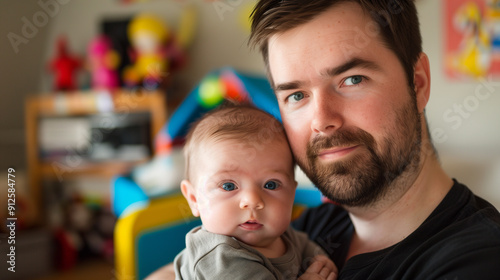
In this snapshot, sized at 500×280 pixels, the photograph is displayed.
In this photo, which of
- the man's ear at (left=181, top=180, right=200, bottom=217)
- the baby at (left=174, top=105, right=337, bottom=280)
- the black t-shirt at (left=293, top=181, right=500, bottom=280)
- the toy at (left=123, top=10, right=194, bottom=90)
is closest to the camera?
the black t-shirt at (left=293, top=181, right=500, bottom=280)

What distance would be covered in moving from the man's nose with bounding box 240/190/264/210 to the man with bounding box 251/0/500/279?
13cm

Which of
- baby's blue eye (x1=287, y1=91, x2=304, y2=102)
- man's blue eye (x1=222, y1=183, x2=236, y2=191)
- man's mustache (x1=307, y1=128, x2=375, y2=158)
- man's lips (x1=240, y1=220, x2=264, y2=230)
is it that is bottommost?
man's lips (x1=240, y1=220, x2=264, y2=230)

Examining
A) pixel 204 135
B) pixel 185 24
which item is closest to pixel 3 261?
pixel 204 135

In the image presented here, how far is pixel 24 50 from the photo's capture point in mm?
3412

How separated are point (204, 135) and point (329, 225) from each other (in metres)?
0.37

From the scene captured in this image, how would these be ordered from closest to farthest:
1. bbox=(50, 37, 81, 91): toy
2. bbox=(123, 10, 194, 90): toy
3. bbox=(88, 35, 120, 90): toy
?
bbox=(123, 10, 194, 90): toy < bbox=(88, 35, 120, 90): toy < bbox=(50, 37, 81, 91): toy

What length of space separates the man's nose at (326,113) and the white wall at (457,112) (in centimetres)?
105

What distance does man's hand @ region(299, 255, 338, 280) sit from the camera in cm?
77

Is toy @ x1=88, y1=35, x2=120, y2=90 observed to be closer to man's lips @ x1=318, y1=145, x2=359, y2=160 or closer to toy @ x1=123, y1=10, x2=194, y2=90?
toy @ x1=123, y1=10, x2=194, y2=90

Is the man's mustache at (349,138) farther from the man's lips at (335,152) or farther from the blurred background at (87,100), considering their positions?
the blurred background at (87,100)

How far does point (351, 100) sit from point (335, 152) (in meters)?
0.10

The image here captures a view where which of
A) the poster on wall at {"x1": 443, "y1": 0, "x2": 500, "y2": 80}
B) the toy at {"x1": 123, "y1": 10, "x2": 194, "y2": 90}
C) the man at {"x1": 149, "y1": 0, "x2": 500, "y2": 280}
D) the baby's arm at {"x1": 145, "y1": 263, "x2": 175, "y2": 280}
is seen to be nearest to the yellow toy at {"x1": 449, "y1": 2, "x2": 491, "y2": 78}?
the poster on wall at {"x1": 443, "y1": 0, "x2": 500, "y2": 80}

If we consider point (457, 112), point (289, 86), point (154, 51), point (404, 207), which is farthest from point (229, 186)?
point (154, 51)

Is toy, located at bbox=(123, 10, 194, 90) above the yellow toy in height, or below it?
above
